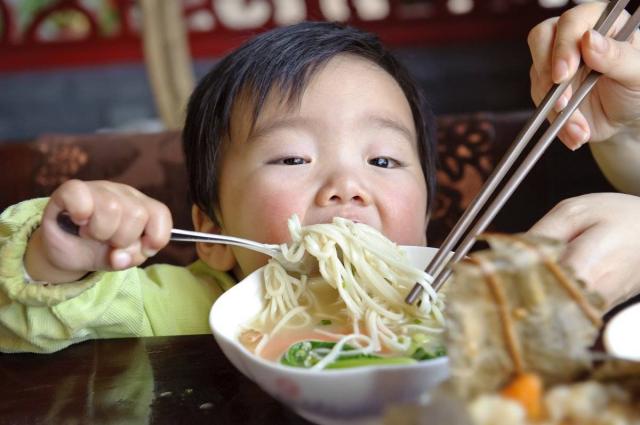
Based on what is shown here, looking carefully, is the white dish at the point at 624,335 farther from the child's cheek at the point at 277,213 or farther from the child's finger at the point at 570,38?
the child's cheek at the point at 277,213

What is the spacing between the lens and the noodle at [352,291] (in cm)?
107

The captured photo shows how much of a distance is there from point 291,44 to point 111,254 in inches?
32.8

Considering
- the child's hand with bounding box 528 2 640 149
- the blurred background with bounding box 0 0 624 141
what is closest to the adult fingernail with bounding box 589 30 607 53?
the child's hand with bounding box 528 2 640 149

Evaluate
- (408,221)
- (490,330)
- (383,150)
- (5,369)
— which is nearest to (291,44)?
(383,150)

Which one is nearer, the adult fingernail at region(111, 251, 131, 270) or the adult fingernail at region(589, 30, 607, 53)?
the adult fingernail at region(111, 251, 131, 270)

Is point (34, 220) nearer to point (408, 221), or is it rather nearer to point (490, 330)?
point (408, 221)

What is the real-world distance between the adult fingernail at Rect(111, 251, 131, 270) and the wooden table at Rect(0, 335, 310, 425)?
0.16 metres

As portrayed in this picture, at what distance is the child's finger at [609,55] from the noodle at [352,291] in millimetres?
443

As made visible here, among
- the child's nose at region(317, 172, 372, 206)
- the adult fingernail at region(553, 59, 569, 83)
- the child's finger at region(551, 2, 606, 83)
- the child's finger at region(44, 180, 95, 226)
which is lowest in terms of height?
the child's nose at region(317, 172, 372, 206)

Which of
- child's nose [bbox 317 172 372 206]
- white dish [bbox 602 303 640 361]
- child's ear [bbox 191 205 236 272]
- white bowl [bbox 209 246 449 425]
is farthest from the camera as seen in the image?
child's ear [bbox 191 205 236 272]

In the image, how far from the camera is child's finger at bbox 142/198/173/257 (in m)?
1.05

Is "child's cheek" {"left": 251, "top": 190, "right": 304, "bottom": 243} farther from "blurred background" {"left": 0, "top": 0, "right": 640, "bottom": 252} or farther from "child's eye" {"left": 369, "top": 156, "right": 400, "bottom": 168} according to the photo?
"blurred background" {"left": 0, "top": 0, "right": 640, "bottom": 252}

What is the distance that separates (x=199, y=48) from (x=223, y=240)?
425 cm

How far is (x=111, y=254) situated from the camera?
107 centimetres
